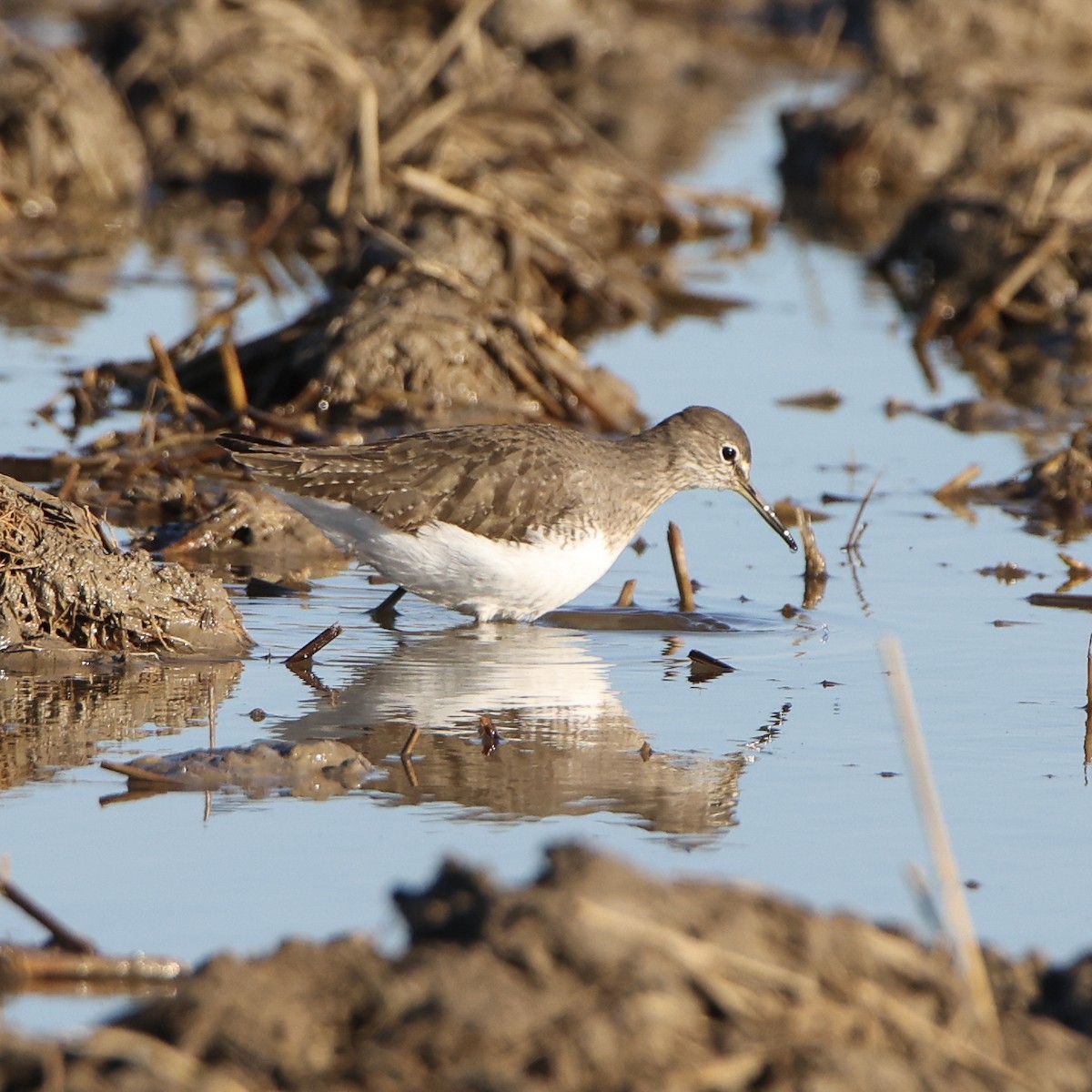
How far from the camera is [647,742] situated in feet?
21.0

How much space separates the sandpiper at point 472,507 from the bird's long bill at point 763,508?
849 mm

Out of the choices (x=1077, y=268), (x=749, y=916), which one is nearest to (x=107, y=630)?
(x=749, y=916)

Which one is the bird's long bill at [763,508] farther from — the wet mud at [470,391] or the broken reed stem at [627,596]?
the broken reed stem at [627,596]

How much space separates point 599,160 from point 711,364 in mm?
4268

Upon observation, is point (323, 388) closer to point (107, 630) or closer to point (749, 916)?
point (107, 630)

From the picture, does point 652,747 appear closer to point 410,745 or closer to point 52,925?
point 410,745

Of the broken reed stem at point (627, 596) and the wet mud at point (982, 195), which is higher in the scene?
the wet mud at point (982, 195)

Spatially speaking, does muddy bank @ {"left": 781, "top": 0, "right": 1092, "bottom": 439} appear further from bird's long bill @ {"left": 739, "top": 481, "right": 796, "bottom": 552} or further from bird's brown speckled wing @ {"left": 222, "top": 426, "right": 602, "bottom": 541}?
bird's brown speckled wing @ {"left": 222, "top": 426, "right": 602, "bottom": 541}

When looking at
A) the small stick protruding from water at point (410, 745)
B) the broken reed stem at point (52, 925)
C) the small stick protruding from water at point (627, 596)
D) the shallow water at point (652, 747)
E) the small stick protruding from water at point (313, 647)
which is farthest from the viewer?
the small stick protruding from water at point (627, 596)

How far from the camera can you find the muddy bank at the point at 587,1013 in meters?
3.52

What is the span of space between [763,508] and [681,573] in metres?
1.01

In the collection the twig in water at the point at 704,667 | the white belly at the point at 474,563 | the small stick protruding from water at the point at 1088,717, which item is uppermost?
the white belly at the point at 474,563

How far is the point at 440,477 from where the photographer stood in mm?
7922

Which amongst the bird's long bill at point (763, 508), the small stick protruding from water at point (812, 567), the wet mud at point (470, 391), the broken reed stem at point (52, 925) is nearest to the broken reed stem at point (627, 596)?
the wet mud at point (470, 391)
